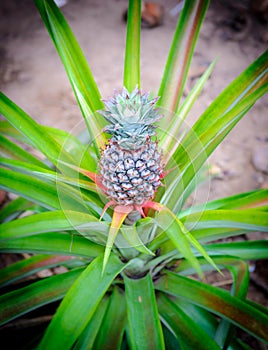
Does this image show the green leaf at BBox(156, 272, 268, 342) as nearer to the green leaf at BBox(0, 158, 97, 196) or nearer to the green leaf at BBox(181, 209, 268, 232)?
the green leaf at BBox(181, 209, 268, 232)

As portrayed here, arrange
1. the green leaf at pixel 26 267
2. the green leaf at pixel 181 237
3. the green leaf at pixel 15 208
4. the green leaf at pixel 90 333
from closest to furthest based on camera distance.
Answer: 1. the green leaf at pixel 181 237
2. the green leaf at pixel 90 333
3. the green leaf at pixel 26 267
4. the green leaf at pixel 15 208

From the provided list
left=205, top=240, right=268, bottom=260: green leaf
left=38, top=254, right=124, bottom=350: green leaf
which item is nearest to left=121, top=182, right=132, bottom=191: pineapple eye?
left=38, top=254, right=124, bottom=350: green leaf

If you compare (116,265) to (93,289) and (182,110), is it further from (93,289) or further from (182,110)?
(182,110)

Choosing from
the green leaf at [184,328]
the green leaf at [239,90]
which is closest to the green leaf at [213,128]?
the green leaf at [239,90]

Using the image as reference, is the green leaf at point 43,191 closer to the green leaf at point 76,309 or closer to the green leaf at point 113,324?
the green leaf at point 76,309

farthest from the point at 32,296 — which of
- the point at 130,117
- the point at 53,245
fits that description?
the point at 130,117

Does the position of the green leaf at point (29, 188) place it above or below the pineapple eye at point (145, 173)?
above

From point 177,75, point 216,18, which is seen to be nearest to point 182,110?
point 177,75

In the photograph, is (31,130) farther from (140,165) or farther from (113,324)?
(113,324)
